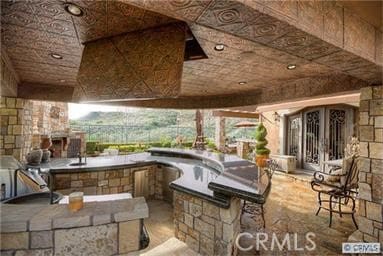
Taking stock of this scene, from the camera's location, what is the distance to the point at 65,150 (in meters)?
7.87

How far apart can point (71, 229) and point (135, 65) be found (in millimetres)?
1473

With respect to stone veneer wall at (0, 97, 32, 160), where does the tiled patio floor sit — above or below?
below

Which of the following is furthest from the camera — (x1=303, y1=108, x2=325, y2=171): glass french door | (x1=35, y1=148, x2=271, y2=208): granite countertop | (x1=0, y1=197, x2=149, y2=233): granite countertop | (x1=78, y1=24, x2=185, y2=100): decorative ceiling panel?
(x1=303, y1=108, x2=325, y2=171): glass french door

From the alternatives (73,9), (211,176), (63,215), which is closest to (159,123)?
(211,176)

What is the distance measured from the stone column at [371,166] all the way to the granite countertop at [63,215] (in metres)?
2.93

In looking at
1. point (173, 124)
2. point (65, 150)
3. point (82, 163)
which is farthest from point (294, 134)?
point (173, 124)

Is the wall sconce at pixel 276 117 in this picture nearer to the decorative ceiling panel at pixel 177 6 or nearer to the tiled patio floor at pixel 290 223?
the tiled patio floor at pixel 290 223

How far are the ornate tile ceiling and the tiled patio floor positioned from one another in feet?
7.59

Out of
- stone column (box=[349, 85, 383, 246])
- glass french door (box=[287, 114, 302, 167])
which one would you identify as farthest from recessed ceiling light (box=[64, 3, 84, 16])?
glass french door (box=[287, 114, 302, 167])

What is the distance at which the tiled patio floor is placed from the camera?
2.96 meters

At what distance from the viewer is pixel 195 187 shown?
2904mm

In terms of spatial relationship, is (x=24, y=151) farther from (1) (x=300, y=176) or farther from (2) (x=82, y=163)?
(1) (x=300, y=176)

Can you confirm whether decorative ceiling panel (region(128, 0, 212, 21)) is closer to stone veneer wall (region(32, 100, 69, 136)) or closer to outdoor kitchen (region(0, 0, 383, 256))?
outdoor kitchen (region(0, 0, 383, 256))

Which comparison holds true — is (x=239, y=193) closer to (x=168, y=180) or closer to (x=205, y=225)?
(x=205, y=225)
